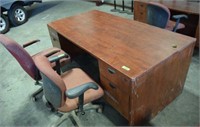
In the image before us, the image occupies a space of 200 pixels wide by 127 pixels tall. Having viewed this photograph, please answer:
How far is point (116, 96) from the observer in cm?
146

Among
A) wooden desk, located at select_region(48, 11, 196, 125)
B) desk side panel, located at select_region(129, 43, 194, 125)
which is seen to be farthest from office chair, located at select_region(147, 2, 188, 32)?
desk side panel, located at select_region(129, 43, 194, 125)

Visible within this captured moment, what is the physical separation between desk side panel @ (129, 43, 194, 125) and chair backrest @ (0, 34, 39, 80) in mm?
873

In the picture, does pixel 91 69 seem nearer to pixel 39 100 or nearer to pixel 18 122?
pixel 39 100

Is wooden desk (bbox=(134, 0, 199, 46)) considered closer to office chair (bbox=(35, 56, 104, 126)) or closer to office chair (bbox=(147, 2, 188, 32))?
office chair (bbox=(147, 2, 188, 32))

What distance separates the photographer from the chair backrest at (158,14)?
6.75 feet

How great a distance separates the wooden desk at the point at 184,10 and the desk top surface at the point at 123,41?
2.82 ft

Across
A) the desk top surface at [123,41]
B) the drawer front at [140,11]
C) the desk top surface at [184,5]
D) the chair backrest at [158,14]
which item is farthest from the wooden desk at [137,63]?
the drawer front at [140,11]

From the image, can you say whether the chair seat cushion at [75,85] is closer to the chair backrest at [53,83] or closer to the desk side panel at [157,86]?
the chair backrest at [53,83]

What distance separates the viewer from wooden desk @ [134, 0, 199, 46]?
237 cm

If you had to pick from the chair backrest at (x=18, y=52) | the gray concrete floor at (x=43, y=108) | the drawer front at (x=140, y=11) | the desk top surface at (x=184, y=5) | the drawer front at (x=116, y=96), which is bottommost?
the gray concrete floor at (x=43, y=108)

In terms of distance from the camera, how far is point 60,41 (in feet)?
7.18

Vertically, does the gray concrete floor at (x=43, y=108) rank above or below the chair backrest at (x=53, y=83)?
below

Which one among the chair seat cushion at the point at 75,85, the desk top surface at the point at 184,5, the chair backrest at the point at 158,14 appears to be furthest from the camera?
the desk top surface at the point at 184,5

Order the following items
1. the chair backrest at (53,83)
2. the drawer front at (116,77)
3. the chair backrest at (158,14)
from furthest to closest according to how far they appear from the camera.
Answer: the chair backrest at (158,14), the drawer front at (116,77), the chair backrest at (53,83)
